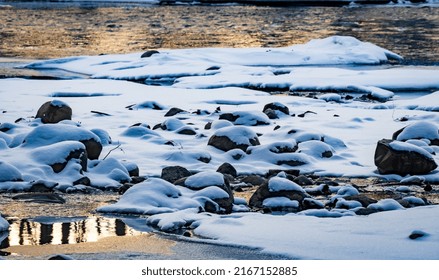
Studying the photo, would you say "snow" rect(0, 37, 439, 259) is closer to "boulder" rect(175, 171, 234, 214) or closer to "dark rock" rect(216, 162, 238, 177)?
"boulder" rect(175, 171, 234, 214)

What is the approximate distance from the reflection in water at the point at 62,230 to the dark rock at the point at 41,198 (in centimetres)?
53

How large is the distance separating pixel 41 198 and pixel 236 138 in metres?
2.66

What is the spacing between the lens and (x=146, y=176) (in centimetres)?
754

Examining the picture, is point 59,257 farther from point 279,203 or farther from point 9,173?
point 9,173

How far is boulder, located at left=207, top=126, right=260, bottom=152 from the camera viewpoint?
8586 mm

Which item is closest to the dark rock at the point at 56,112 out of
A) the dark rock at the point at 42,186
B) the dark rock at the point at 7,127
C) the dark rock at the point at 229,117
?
the dark rock at the point at 7,127

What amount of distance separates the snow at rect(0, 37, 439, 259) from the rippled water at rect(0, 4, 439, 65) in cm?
445

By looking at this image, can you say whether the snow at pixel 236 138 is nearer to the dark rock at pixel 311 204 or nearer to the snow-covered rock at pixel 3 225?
the dark rock at pixel 311 204

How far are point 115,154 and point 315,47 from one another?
13800 mm

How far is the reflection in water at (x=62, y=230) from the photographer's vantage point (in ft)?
17.5

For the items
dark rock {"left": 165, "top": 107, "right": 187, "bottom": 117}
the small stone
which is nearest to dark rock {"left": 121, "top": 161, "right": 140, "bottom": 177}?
the small stone

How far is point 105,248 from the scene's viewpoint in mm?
5121
